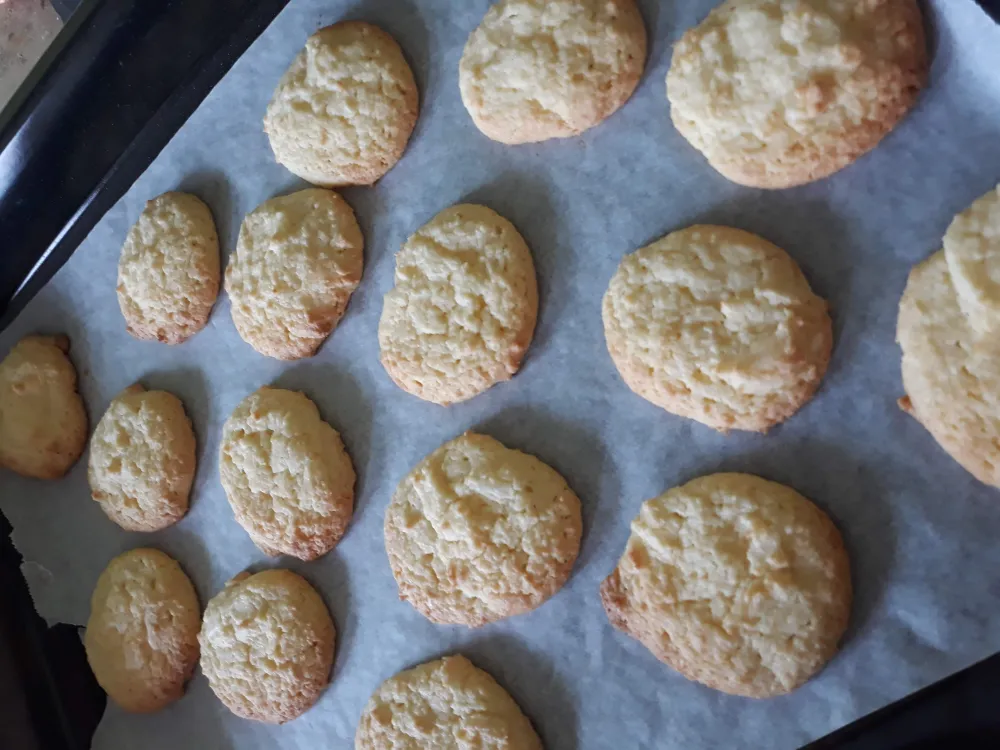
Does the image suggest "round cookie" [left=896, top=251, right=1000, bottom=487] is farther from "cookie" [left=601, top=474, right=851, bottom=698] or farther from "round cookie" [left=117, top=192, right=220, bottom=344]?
"round cookie" [left=117, top=192, right=220, bottom=344]

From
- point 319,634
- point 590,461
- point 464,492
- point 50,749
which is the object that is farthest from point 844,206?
point 50,749

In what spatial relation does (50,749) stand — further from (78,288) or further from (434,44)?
(434,44)

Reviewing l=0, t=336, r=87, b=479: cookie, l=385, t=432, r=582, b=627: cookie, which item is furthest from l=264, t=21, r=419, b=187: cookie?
l=0, t=336, r=87, b=479: cookie

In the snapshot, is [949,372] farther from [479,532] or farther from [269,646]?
[269,646]

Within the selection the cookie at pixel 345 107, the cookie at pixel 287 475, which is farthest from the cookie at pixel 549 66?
the cookie at pixel 287 475

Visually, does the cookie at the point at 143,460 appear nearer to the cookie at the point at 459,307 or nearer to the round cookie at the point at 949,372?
the cookie at the point at 459,307

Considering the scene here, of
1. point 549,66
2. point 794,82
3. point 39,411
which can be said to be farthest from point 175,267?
point 794,82
